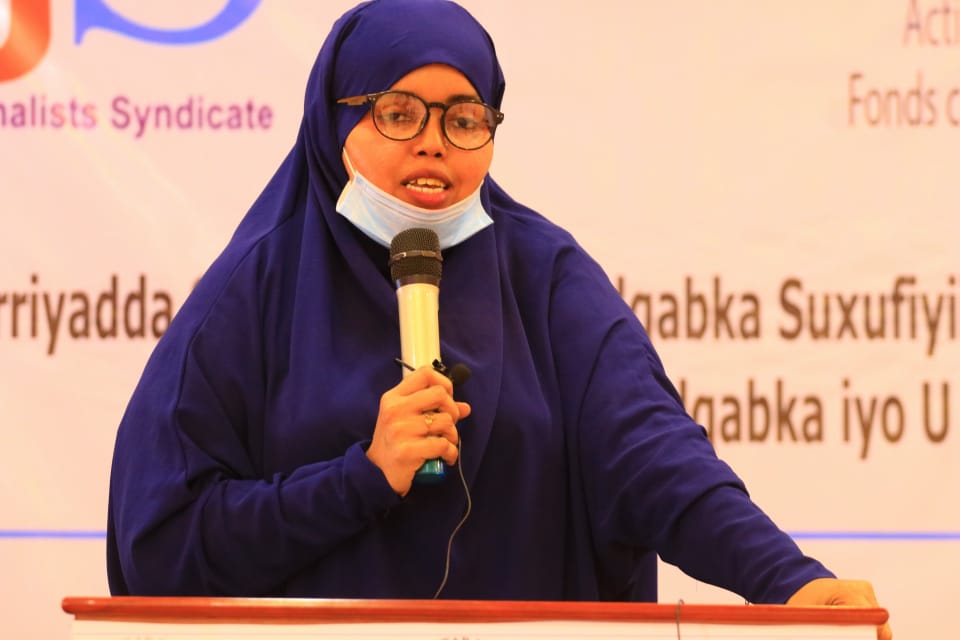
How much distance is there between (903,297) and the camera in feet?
8.93

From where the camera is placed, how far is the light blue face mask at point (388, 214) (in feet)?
5.45

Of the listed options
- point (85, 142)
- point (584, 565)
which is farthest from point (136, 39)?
point (584, 565)

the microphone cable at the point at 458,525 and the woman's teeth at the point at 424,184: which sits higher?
the woman's teeth at the point at 424,184

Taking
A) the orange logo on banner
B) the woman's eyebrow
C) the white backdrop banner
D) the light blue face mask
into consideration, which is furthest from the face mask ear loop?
the orange logo on banner

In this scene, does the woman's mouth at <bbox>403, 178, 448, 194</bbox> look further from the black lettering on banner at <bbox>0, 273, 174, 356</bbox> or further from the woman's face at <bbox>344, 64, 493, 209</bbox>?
the black lettering on banner at <bbox>0, 273, 174, 356</bbox>

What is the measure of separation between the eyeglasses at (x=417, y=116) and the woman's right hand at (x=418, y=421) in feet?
1.18

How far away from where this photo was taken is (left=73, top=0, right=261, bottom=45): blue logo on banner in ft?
9.12

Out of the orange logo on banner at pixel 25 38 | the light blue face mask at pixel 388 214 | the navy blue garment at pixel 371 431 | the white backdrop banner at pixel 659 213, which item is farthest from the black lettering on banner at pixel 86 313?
the light blue face mask at pixel 388 214

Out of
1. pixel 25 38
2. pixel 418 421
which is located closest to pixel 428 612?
pixel 418 421

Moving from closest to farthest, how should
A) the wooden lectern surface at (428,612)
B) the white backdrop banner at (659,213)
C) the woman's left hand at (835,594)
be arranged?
the wooden lectern surface at (428,612)
the woman's left hand at (835,594)
the white backdrop banner at (659,213)

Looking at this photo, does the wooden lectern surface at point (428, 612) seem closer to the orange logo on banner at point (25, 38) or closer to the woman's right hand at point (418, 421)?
the woman's right hand at point (418, 421)

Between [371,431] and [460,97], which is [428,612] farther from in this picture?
[460,97]

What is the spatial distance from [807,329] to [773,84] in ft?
1.69

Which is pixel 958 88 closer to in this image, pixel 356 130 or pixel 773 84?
pixel 773 84
